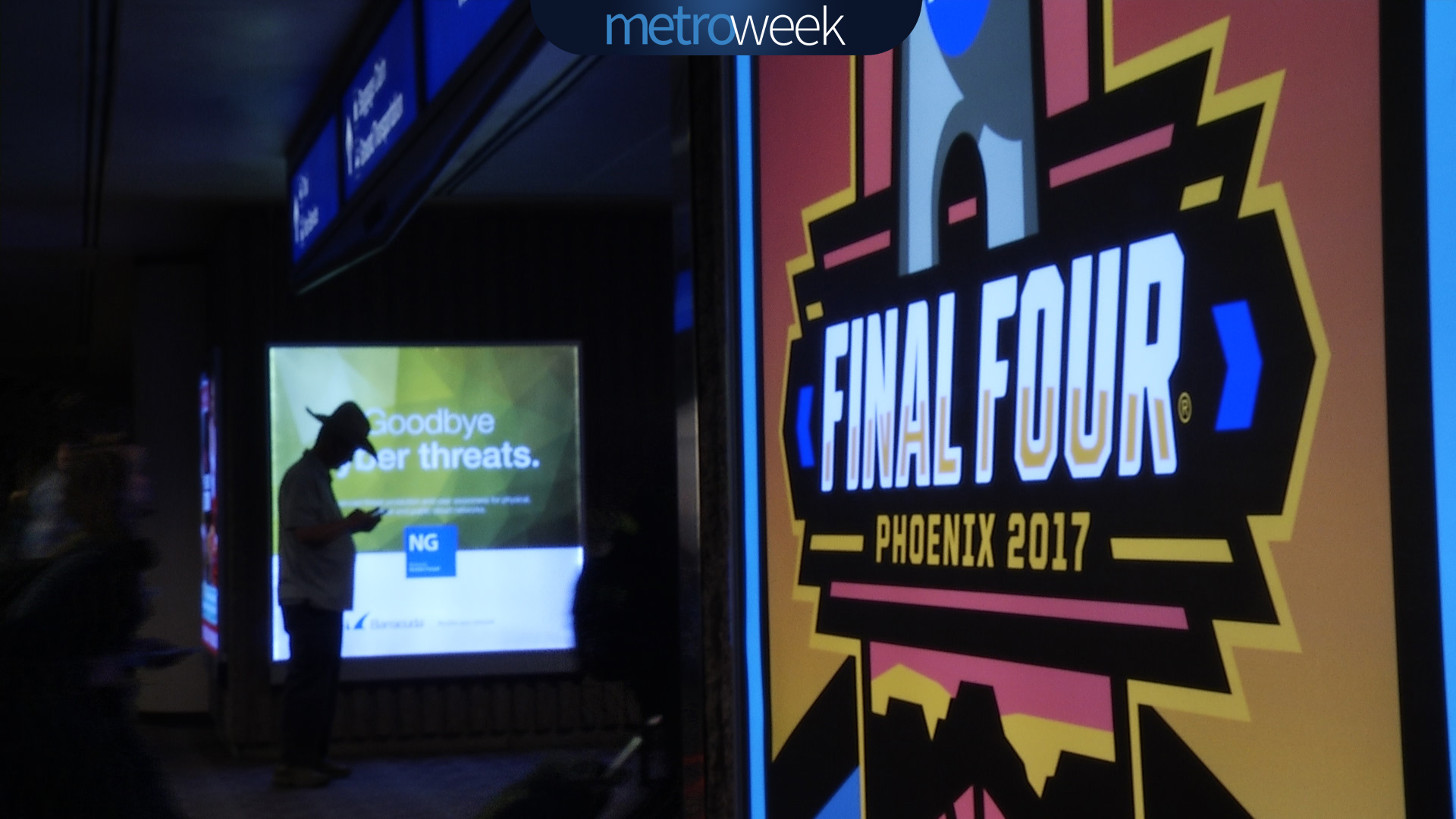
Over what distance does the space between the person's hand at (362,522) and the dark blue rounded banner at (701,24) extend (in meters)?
3.49

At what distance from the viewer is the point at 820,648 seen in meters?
1.54

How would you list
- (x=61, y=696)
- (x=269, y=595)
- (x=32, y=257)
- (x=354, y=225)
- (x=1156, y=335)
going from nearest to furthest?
(x=1156, y=335) → (x=61, y=696) → (x=354, y=225) → (x=269, y=595) → (x=32, y=257)

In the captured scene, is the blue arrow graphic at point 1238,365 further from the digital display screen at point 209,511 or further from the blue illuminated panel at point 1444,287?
the digital display screen at point 209,511

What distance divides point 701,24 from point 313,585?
3719mm

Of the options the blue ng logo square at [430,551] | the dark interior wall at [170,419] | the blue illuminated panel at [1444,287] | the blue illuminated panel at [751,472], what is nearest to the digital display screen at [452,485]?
the blue ng logo square at [430,551]

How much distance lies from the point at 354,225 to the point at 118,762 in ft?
3.66

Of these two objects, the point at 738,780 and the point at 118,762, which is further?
the point at 118,762

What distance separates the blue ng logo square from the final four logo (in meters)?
3.65

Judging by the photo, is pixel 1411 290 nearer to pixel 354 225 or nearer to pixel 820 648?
pixel 820 648

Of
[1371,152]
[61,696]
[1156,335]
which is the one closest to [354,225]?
[61,696]

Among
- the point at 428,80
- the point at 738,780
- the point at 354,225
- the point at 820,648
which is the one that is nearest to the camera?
the point at 820,648

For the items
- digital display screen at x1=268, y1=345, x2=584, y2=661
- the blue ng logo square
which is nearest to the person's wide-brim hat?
digital display screen at x1=268, y1=345, x2=584, y2=661

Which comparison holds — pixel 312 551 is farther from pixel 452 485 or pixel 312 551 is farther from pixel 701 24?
pixel 701 24

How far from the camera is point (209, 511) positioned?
19.0 feet
